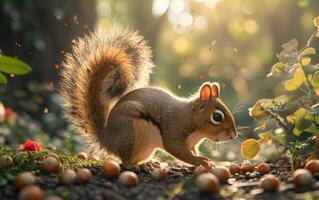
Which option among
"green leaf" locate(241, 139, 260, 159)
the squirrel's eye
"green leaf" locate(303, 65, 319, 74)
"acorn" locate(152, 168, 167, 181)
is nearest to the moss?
"acorn" locate(152, 168, 167, 181)

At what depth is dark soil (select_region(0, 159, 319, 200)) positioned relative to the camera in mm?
2256

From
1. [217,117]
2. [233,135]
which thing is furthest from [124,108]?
[233,135]

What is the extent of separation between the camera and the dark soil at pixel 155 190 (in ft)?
7.40

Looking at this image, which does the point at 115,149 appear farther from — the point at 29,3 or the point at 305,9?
the point at 305,9

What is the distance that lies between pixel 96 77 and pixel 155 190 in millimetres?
910

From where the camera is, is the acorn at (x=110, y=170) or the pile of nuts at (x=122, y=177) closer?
the pile of nuts at (x=122, y=177)

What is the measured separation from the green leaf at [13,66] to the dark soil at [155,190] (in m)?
0.52

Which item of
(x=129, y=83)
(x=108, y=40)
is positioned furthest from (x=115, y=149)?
(x=108, y=40)

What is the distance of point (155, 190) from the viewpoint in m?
2.47

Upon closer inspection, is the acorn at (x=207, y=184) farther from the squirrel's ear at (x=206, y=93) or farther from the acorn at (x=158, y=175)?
the squirrel's ear at (x=206, y=93)

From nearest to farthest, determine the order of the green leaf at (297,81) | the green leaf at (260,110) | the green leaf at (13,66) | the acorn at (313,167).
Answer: the green leaf at (13,66), the acorn at (313,167), the green leaf at (297,81), the green leaf at (260,110)

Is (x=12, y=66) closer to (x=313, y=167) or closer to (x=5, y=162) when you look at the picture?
(x=5, y=162)

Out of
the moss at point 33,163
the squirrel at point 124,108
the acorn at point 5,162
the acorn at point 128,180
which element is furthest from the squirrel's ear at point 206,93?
the acorn at point 5,162

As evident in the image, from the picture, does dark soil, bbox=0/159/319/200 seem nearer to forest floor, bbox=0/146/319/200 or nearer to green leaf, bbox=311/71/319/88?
forest floor, bbox=0/146/319/200
